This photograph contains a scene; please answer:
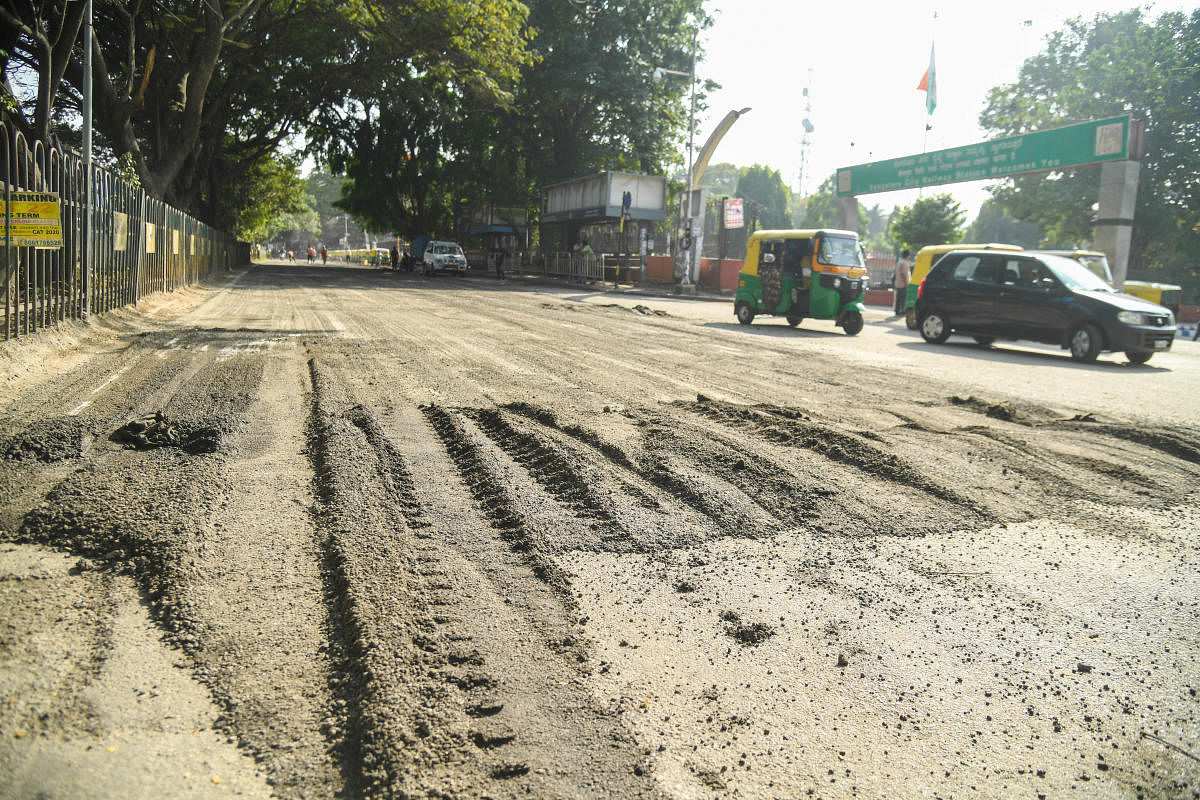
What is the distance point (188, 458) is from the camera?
511cm

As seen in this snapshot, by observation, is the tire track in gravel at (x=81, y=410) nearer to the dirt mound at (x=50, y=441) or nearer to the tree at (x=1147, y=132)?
the dirt mound at (x=50, y=441)

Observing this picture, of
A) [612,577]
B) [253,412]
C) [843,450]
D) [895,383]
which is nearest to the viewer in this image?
[612,577]

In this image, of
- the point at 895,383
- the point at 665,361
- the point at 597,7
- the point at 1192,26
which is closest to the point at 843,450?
the point at 895,383

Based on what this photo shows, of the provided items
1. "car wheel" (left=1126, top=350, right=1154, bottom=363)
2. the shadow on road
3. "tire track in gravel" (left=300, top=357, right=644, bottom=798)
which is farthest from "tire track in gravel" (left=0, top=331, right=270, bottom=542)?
"car wheel" (left=1126, top=350, right=1154, bottom=363)

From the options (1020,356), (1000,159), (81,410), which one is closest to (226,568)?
(81,410)

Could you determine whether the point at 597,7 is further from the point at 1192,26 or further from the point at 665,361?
the point at 665,361

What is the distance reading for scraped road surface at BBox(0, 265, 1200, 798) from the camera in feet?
7.82

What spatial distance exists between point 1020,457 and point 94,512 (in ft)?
18.8

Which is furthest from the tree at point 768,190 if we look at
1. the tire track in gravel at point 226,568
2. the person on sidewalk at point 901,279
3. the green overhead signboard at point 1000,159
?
the tire track in gravel at point 226,568

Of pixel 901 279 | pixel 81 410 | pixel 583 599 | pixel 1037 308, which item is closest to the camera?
pixel 583 599

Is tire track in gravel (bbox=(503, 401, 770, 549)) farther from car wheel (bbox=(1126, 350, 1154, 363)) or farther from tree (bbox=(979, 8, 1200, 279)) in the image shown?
tree (bbox=(979, 8, 1200, 279))

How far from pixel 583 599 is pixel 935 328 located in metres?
13.7

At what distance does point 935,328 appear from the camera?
1538 cm

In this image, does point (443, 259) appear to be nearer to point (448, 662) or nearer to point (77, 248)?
point (77, 248)
